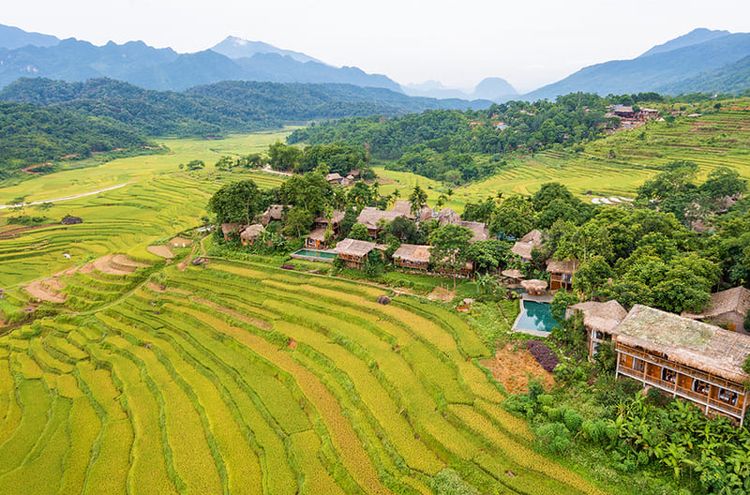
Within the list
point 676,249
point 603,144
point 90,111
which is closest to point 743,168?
point 603,144

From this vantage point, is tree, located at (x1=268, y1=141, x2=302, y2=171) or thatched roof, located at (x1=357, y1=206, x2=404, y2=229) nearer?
thatched roof, located at (x1=357, y1=206, x2=404, y2=229)

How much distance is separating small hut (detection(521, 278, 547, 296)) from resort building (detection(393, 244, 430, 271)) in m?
5.90

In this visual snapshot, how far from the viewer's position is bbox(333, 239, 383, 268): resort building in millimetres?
30000

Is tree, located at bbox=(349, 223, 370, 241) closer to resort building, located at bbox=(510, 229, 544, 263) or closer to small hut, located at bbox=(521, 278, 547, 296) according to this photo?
resort building, located at bbox=(510, 229, 544, 263)

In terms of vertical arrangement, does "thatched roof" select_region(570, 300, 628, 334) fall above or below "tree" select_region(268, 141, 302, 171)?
below

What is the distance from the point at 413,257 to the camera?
2931 cm

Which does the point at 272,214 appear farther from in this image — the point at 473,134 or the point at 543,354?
the point at 473,134

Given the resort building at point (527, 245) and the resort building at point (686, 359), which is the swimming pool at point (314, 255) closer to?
the resort building at point (527, 245)

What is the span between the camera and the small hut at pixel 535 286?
25016 millimetres

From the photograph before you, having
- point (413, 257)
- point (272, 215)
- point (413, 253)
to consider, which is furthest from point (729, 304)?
point (272, 215)

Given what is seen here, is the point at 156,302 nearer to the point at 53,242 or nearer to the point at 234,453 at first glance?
the point at 234,453

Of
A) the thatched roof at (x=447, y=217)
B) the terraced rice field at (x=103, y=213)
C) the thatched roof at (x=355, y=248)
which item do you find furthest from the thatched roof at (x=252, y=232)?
the thatched roof at (x=447, y=217)

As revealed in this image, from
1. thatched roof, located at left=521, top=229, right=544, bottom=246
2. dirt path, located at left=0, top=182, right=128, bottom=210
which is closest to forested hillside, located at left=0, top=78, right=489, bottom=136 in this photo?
dirt path, located at left=0, top=182, right=128, bottom=210

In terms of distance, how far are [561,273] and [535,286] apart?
170 cm
